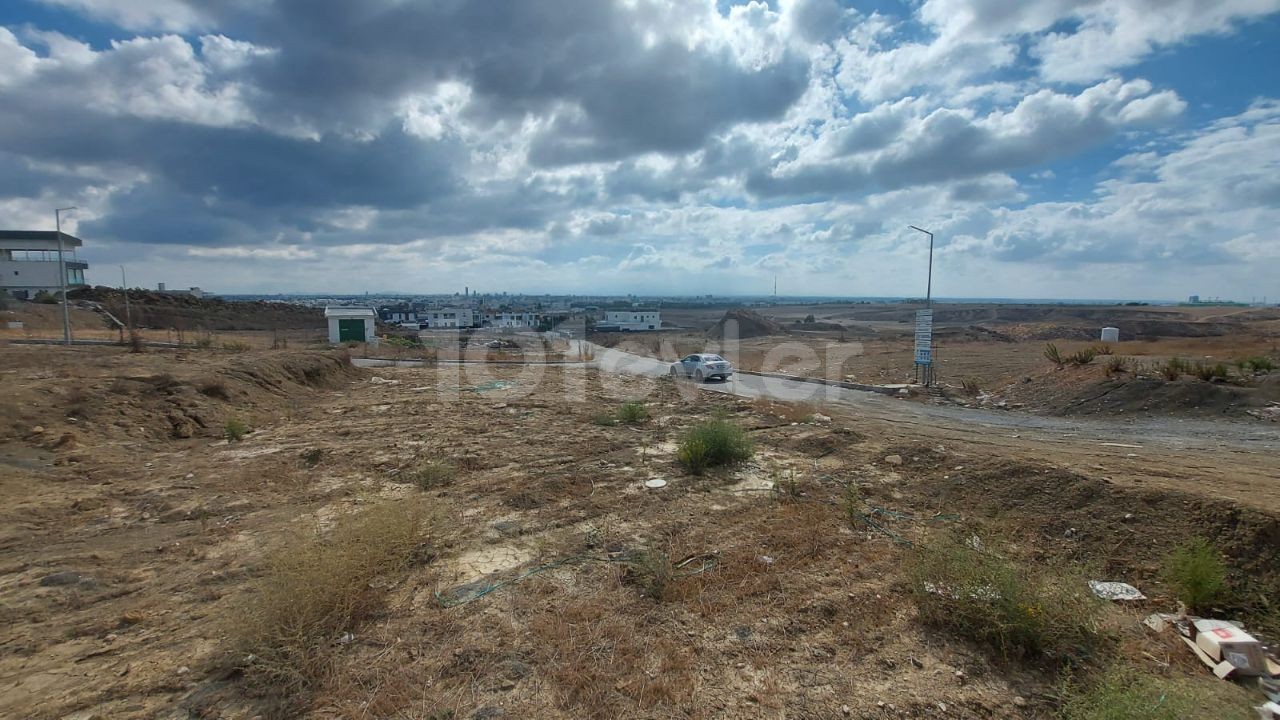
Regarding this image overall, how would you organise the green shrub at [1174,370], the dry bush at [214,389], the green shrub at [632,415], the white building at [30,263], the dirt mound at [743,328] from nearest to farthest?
1. the green shrub at [632,415]
2. the dry bush at [214,389]
3. the green shrub at [1174,370]
4. the white building at [30,263]
5. the dirt mound at [743,328]

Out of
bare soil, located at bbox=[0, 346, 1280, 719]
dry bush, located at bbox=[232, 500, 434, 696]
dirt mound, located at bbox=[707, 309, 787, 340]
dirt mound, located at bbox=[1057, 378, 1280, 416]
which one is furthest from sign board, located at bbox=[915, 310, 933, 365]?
dirt mound, located at bbox=[707, 309, 787, 340]

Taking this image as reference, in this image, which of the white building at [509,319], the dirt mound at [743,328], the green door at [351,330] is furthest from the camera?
the white building at [509,319]

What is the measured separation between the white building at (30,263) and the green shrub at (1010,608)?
76686 mm

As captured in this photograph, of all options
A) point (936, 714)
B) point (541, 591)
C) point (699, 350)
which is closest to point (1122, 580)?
point (936, 714)

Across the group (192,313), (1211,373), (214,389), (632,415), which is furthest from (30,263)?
A: (1211,373)

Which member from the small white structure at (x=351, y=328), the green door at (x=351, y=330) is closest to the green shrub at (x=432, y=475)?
the small white structure at (x=351, y=328)

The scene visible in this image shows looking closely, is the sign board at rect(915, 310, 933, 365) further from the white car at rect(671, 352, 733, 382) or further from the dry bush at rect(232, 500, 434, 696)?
the dry bush at rect(232, 500, 434, 696)

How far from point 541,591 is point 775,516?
3.22m

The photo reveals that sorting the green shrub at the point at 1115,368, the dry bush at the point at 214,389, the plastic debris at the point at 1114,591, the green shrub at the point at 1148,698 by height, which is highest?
the green shrub at the point at 1115,368

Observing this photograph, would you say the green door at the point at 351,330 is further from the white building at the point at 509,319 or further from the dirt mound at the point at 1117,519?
the white building at the point at 509,319

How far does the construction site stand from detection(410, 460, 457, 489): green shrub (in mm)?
79

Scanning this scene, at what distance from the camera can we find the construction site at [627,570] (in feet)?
12.6

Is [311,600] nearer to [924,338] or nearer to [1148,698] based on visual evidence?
[1148,698]

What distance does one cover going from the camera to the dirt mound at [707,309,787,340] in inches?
2319
